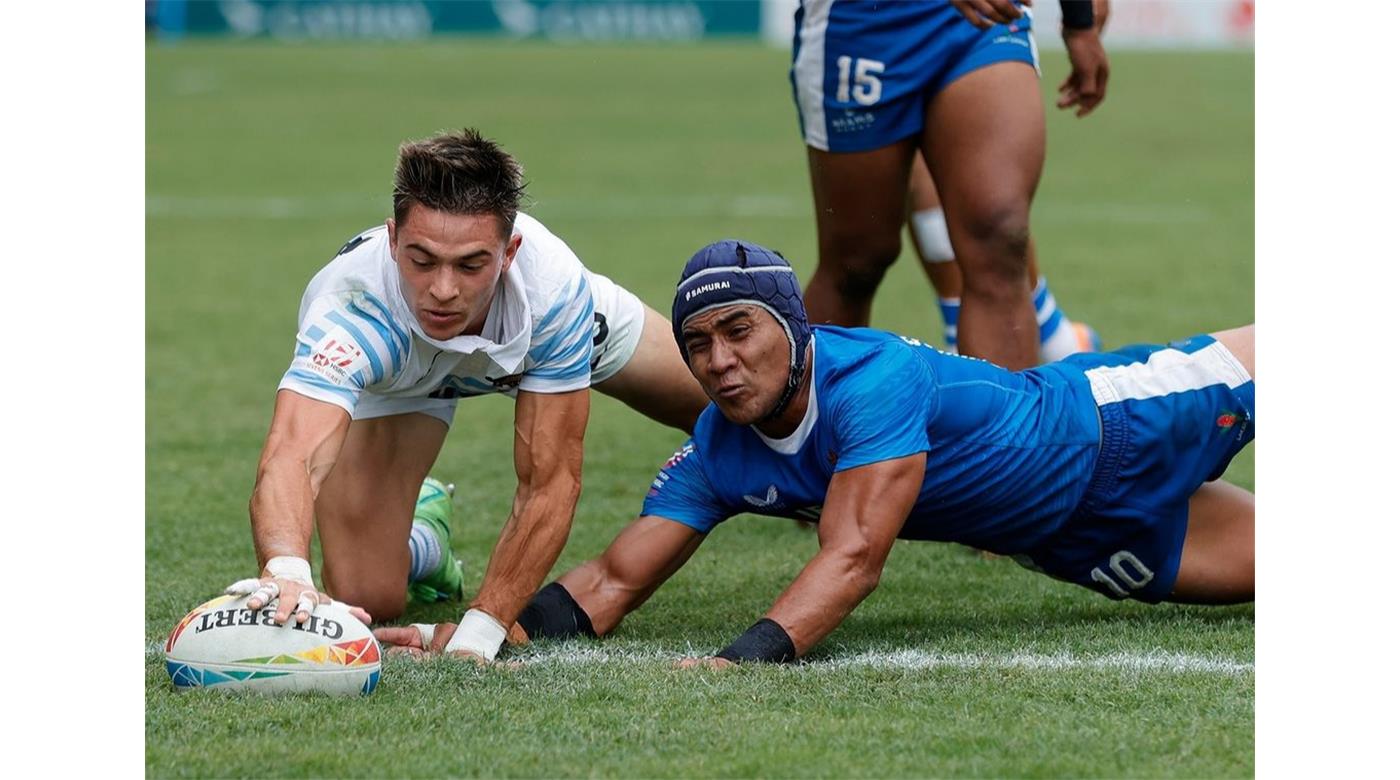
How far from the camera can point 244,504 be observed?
23.5 ft

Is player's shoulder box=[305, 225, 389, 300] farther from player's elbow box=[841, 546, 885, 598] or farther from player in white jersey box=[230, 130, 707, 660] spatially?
player's elbow box=[841, 546, 885, 598]

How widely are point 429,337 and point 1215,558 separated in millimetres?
2253

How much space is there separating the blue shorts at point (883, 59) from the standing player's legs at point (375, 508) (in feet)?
5.70

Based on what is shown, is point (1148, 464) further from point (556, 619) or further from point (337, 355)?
point (337, 355)

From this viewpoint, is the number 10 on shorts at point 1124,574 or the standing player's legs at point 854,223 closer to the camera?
the number 10 on shorts at point 1124,574

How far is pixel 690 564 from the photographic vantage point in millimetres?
6355

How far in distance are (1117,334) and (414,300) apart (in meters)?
6.31

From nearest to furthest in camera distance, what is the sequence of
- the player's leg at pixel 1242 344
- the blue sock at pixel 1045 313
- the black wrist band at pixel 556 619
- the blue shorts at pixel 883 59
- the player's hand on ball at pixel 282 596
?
1. the player's hand on ball at pixel 282 596
2. the black wrist band at pixel 556 619
3. the player's leg at pixel 1242 344
4. the blue shorts at pixel 883 59
5. the blue sock at pixel 1045 313

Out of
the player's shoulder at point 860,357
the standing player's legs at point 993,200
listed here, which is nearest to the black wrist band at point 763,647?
the player's shoulder at point 860,357

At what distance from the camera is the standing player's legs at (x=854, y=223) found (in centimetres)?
660

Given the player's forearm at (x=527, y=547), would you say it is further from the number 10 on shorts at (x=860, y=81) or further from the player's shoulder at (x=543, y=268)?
the number 10 on shorts at (x=860, y=81)

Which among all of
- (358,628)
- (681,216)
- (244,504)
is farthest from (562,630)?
(681,216)

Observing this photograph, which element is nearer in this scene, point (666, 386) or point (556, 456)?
point (556, 456)
